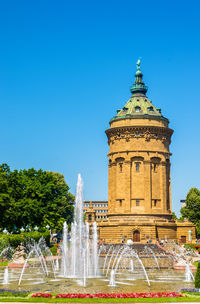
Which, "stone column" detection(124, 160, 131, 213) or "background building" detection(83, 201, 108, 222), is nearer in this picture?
"stone column" detection(124, 160, 131, 213)

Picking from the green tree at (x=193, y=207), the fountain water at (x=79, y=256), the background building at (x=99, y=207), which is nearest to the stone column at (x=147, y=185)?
the green tree at (x=193, y=207)

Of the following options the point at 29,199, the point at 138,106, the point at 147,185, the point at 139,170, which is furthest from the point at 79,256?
the point at 138,106

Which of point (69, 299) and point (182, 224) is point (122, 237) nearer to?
point (182, 224)

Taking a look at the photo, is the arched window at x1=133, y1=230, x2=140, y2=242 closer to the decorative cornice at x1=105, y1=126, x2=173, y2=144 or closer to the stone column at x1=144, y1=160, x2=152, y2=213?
the stone column at x1=144, y1=160, x2=152, y2=213

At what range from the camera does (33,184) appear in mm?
57688

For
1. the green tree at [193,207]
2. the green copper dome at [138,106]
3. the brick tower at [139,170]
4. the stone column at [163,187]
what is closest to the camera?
the brick tower at [139,170]

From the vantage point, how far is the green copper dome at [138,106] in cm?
6488

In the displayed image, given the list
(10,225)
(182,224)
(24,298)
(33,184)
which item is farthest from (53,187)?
(24,298)

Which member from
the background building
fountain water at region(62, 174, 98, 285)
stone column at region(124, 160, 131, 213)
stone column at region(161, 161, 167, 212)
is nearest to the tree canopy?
stone column at region(124, 160, 131, 213)

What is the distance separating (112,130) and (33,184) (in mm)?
16245

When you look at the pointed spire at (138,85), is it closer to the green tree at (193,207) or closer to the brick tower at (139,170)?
the brick tower at (139,170)

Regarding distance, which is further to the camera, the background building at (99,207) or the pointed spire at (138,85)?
the background building at (99,207)

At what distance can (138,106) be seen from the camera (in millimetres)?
66062

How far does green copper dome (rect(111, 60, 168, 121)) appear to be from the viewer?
64.9 meters
